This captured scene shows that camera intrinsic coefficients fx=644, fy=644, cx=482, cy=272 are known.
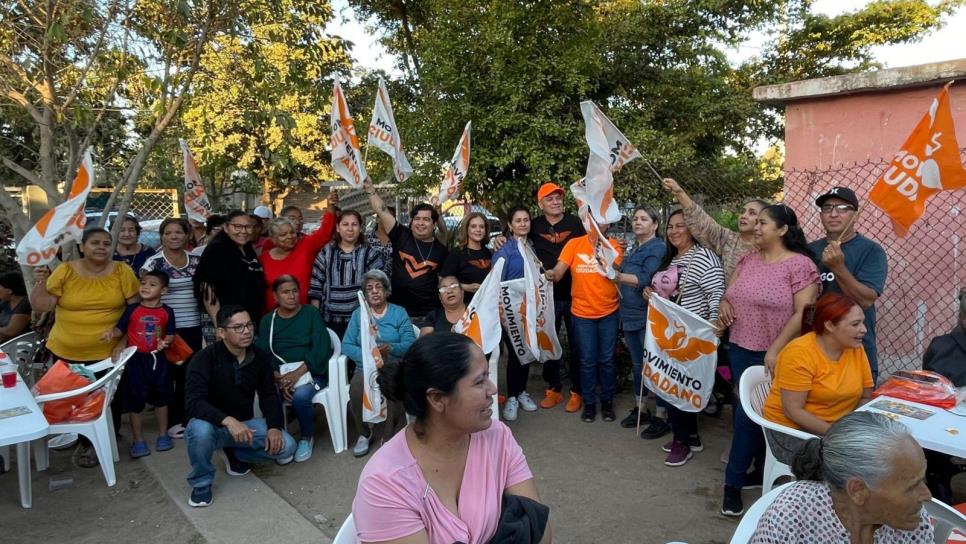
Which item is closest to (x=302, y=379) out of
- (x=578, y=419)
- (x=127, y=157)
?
(x=578, y=419)

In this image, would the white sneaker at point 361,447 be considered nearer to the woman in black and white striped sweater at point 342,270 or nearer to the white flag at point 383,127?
the woman in black and white striped sweater at point 342,270

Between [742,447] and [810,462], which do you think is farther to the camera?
[742,447]

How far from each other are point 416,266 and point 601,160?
5.53 feet

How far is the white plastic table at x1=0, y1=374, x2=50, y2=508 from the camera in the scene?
3141 millimetres

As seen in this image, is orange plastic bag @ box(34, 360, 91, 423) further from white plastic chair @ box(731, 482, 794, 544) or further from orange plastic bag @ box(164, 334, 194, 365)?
white plastic chair @ box(731, 482, 794, 544)

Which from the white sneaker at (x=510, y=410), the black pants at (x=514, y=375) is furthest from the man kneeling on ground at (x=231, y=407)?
the black pants at (x=514, y=375)

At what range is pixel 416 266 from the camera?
5.23 meters

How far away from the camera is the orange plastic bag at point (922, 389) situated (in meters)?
3.19

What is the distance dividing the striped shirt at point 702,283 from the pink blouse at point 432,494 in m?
2.68

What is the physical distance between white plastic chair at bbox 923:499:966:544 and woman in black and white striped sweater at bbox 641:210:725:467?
82.9 inches

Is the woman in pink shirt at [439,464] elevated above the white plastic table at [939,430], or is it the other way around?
the woman in pink shirt at [439,464]

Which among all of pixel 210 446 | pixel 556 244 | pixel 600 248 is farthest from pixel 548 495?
pixel 556 244

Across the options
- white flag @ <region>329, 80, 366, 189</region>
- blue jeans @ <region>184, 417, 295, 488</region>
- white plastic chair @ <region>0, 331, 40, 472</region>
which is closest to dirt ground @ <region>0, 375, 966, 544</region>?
blue jeans @ <region>184, 417, 295, 488</region>

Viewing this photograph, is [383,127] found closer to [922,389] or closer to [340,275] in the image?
[340,275]
